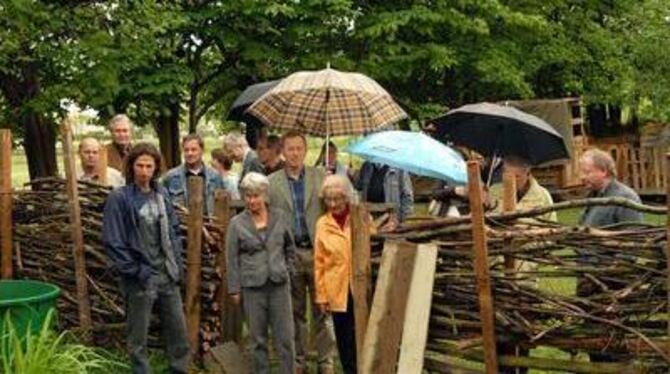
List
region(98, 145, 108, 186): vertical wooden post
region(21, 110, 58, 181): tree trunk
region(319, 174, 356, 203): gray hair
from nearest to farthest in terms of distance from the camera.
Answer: region(319, 174, 356, 203): gray hair → region(98, 145, 108, 186): vertical wooden post → region(21, 110, 58, 181): tree trunk

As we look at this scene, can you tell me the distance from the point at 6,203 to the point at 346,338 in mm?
2891

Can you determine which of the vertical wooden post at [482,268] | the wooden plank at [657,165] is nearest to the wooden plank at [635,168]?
the wooden plank at [657,165]

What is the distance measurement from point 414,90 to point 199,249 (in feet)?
46.8

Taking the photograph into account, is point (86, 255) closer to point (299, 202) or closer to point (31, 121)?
point (299, 202)

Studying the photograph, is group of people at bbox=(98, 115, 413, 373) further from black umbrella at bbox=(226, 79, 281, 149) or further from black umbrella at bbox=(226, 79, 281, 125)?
black umbrella at bbox=(226, 79, 281, 125)

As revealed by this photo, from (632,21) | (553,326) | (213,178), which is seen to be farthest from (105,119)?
(632,21)

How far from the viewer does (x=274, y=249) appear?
220 inches

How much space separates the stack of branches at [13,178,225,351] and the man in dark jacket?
69 centimetres

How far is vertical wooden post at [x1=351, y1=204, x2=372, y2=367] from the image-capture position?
4949mm

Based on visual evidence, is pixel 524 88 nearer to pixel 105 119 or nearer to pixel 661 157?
pixel 661 157

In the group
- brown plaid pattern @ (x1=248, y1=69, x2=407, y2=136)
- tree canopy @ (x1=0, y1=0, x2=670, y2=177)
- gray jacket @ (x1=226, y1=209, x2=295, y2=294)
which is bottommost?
gray jacket @ (x1=226, y1=209, x2=295, y2=294)

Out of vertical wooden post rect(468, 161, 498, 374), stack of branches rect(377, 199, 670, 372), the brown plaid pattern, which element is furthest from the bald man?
vertical wooden post rect(468, 161, 498, 374)

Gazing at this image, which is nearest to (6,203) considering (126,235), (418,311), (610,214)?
(126,235)

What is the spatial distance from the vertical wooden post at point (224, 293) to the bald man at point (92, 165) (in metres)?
0.91
